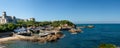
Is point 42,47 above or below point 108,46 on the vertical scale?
below

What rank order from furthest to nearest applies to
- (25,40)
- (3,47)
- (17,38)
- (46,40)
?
(17,38), (25,40), (46,40), (3,47)

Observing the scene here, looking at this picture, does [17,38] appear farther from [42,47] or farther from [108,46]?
[108,46]

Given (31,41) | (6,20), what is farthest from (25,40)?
(6,20)

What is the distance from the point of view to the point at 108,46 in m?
26.1

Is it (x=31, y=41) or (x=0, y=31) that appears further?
(x=0, y=31)

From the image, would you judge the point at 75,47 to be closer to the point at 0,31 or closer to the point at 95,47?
the point at 95,47

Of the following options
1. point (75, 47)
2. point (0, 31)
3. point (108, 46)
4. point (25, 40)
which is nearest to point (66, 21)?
point (0, 31)

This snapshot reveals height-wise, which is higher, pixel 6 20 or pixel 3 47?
pixel 6 20

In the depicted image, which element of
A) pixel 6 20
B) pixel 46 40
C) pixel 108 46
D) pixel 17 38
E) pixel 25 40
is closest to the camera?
pixel 108 46

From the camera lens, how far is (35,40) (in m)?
76.1

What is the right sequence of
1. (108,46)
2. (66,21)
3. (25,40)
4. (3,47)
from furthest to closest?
(66,21) → (25,40) → (3,47) → (108,46)

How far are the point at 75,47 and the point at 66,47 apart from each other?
275 cm

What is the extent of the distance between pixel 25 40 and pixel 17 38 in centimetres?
657

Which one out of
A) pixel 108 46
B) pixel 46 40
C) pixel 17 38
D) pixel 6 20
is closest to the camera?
pixel 108 46
